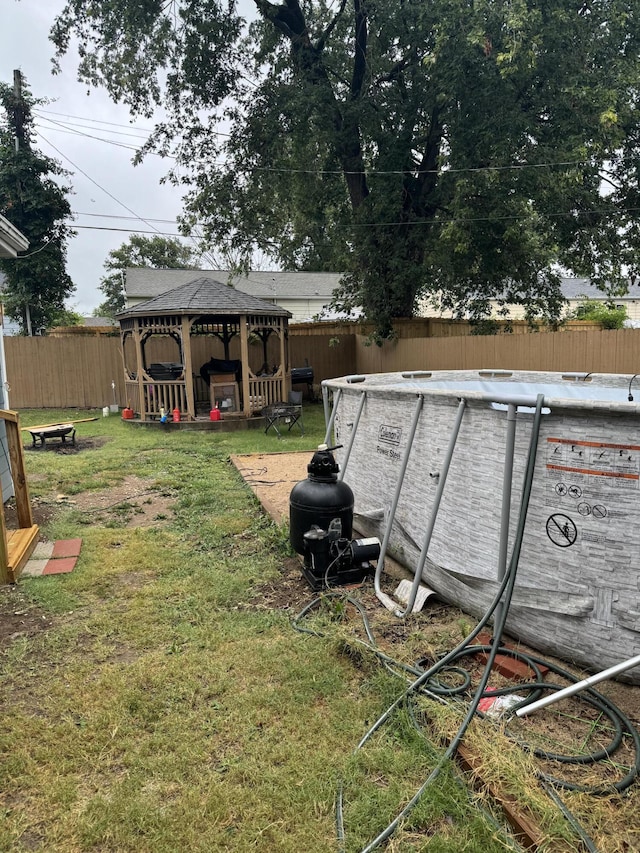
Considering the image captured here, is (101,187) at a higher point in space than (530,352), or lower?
higher

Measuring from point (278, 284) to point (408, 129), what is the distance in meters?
15.2

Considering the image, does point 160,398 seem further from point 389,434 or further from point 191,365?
point 389,434

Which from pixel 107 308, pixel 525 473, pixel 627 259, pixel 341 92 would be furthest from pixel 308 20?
pixel 107 308

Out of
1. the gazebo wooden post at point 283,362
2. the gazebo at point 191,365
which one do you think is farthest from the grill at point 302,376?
the gazebo wooden post at point 283,362

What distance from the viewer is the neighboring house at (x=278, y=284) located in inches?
963

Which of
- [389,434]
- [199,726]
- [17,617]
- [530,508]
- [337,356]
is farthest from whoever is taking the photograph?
[337,356]

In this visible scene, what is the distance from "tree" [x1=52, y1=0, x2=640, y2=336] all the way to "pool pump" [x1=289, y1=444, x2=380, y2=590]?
8317 millimetres

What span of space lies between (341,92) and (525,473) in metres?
15.0

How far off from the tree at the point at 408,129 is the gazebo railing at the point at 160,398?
5.38 metres

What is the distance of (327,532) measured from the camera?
3477 mm

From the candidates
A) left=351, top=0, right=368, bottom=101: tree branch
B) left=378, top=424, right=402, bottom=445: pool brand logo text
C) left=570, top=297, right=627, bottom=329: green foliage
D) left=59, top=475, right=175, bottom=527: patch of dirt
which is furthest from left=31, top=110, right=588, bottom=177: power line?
left=59, top=475, right=175, bottom=527: patch of dirt

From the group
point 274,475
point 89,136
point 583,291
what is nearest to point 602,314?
point 583,291

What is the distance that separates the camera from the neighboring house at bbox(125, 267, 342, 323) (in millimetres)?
24469

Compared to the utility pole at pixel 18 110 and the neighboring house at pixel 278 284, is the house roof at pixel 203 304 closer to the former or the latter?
the utility pole at pixel 18 110
